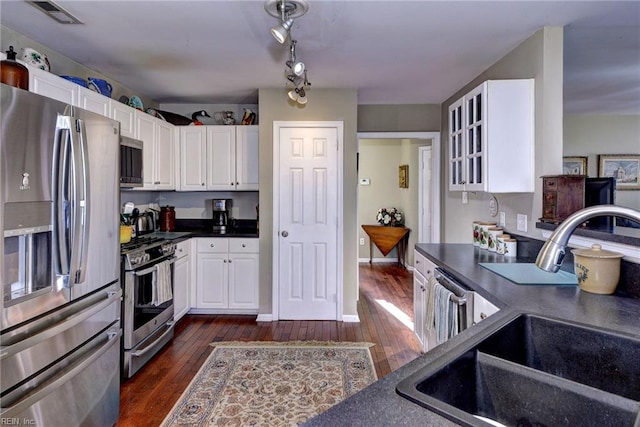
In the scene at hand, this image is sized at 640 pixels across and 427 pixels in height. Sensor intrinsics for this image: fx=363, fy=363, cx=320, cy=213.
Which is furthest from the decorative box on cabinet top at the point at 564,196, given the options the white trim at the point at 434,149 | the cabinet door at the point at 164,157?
the cabinet door at the point at 164,157

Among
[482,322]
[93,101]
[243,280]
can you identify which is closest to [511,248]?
[482,322]

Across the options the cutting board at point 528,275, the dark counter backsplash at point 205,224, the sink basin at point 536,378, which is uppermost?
the dark counter backsplash at point 205,224

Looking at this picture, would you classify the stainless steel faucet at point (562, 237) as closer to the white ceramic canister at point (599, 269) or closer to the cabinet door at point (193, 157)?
the white ceramic canister at point (599, 269)

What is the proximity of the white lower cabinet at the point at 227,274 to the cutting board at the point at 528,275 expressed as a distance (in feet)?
7.70

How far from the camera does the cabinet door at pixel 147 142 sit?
3309 millimetres

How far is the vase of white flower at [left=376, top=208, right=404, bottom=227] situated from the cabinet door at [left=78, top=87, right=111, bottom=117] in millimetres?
4870

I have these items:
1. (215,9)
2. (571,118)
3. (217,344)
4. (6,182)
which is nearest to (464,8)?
(215,9)

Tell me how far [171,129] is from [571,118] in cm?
562

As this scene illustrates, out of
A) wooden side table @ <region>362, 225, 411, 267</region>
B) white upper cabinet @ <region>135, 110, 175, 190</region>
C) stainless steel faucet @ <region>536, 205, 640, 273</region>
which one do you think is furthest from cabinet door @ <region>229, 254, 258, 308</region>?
wooden side table @ <region>362, 225, 411, 267</region>

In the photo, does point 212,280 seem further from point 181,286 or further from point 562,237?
point 562,237

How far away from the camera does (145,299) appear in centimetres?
280

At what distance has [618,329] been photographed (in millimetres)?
1146

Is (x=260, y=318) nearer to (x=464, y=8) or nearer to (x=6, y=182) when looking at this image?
(x=6, y=182)

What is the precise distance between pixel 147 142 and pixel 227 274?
1519 mm
